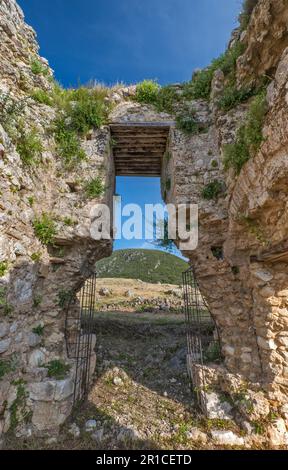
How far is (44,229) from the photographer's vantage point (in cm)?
528

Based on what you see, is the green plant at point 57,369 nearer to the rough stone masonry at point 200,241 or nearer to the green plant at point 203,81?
the rough stone masonry at point 200,241

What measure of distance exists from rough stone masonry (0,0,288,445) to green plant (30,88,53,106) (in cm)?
14

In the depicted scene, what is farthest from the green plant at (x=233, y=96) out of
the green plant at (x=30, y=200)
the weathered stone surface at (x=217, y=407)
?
the weathered stone surface at (x=217, y=407)

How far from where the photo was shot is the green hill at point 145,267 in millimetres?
24734

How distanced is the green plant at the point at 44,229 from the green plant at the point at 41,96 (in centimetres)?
307

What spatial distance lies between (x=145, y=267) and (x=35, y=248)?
72.7 ft

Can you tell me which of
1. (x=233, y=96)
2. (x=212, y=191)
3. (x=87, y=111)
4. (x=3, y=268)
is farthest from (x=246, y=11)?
(x=3, y=268)

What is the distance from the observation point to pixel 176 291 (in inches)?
671

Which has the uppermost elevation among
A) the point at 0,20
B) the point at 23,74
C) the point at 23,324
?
the point at 0,20

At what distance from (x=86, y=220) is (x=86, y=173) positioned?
1.35 meters

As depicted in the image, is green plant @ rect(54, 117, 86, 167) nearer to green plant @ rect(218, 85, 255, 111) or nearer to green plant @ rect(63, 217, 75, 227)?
green plant @ rect(63, 217, 75, 227)

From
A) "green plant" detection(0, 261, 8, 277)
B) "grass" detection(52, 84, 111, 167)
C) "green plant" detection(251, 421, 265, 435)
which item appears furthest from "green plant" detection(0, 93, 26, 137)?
"green plant" detection(251, 421, 265, 435)
